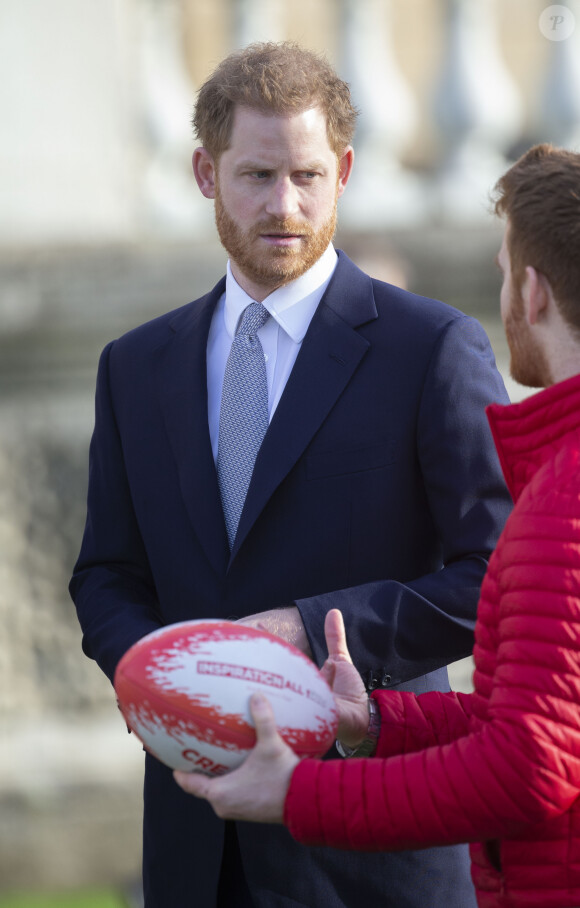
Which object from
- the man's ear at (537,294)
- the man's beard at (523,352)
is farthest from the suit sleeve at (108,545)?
the man's ear at (537,294)

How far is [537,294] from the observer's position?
212 centimetres

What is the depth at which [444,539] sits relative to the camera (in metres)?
2.82

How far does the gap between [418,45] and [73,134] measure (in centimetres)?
207

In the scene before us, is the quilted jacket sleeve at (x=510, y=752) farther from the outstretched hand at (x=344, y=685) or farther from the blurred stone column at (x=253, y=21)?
the blurred stone column at (x=253, y=21)

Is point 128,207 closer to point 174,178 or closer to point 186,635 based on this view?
point 174,178

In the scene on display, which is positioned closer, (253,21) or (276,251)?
(276,251)

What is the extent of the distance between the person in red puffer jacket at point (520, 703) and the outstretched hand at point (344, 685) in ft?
0.90

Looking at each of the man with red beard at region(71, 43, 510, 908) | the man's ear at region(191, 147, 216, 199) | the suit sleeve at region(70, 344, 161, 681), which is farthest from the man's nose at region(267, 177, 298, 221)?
the suit sleeve at region(70, 344, 161, 681)

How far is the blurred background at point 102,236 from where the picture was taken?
16.9ft

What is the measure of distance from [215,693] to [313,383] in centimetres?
87

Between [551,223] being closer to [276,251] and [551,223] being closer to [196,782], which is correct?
[276,251]

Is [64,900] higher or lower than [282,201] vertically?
lower

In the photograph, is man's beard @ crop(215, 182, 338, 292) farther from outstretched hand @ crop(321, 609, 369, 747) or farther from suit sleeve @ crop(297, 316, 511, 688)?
outstretched hand @ crop(321, 609, 369, 747)

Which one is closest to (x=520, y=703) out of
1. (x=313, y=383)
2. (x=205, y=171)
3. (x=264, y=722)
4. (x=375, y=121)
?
(x=264, y=722)
